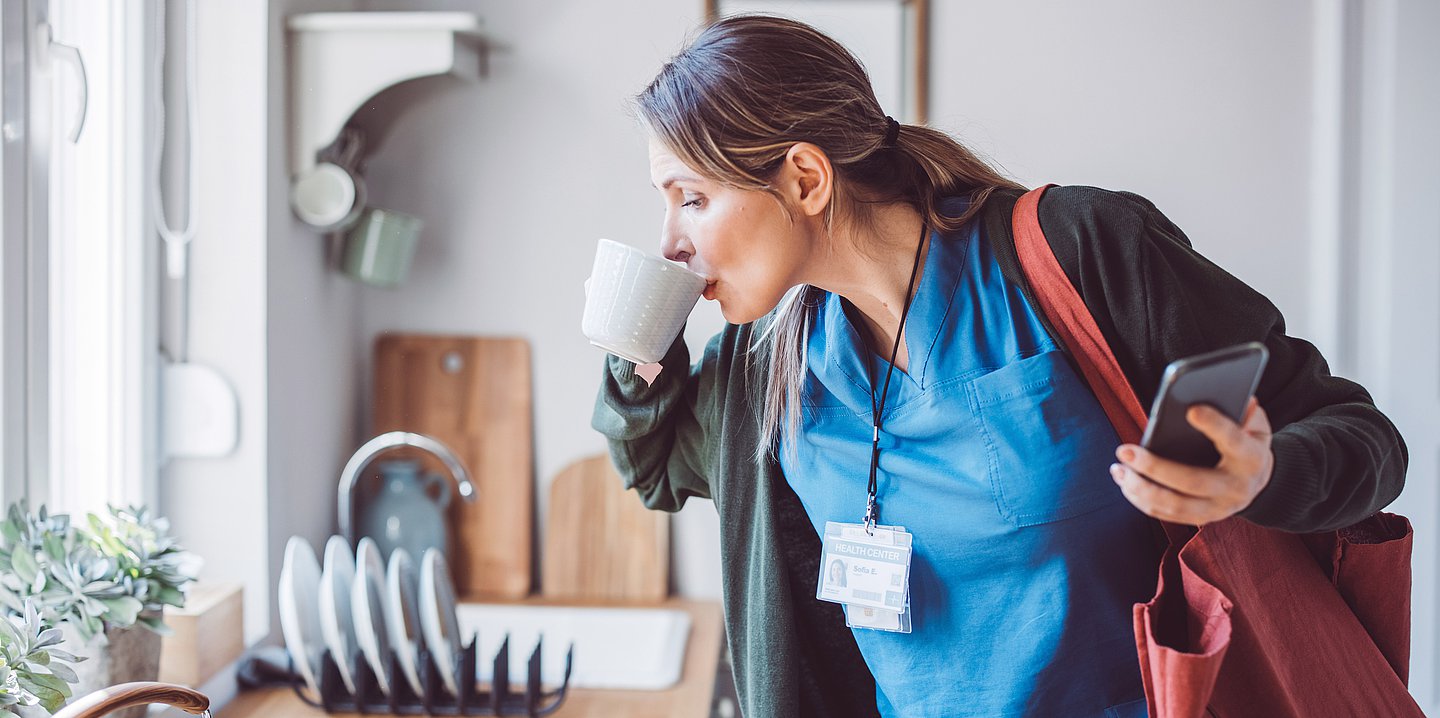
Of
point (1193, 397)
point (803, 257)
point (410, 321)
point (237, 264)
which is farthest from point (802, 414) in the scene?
point (410, 321)

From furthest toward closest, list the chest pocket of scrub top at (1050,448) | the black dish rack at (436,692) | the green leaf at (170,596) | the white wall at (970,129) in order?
the white wall at (970,129) < the black dish rack at (436,692) < the green leaf at (170,596) < the chest pocket of scrub top at (1050,448)

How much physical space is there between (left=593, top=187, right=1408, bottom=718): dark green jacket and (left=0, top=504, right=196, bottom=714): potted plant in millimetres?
549

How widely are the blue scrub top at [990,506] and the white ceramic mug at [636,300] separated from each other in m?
0.17

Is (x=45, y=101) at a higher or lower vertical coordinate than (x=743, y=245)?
higher

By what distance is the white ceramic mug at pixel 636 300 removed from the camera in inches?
36.8

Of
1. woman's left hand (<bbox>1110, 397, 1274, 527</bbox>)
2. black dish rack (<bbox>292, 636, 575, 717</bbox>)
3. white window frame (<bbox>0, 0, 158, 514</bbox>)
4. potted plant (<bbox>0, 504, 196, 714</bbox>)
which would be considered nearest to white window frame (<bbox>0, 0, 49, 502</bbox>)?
white window frame (<bbox>0, 0, 158, 514</bbox>)

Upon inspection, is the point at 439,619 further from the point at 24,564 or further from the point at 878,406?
the point at 878,406

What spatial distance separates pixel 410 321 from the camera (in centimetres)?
211

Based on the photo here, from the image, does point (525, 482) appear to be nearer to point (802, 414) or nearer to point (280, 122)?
point (280, 122)

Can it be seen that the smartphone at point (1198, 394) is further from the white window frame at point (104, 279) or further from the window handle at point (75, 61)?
the white window frame at point (104, 279)

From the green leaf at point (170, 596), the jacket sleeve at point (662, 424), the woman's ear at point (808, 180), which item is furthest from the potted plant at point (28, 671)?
the woman's ear at point (808, 180)

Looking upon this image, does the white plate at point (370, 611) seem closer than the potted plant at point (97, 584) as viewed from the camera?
No

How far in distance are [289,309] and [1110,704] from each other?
1.42 meters

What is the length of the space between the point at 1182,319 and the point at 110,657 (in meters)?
1.10
